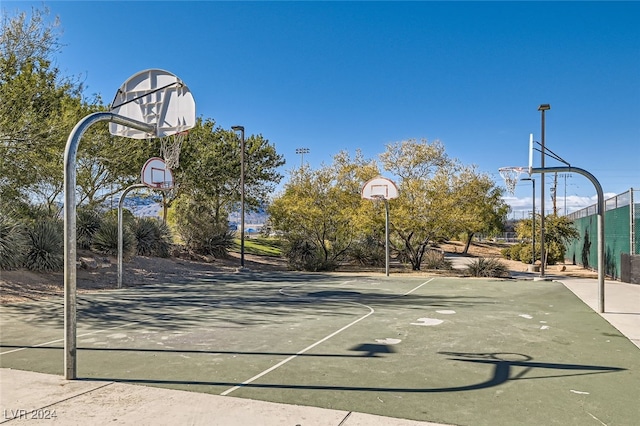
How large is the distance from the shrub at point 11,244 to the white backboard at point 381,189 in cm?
1218

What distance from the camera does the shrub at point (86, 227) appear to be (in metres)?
18.1

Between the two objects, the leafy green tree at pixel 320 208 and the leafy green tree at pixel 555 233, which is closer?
the leafy green tree at pixel 320 208

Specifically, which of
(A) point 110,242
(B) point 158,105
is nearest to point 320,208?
(A) point 110,242

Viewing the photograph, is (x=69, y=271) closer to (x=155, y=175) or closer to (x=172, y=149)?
(x=172, y=149)

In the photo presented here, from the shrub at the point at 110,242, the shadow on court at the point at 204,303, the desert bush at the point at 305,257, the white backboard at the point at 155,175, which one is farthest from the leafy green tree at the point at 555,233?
the shrub at the point at 110,242

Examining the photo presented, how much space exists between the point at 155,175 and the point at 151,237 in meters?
6.65

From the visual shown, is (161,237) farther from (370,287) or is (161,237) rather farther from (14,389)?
(14,389)

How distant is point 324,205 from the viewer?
23.0 m

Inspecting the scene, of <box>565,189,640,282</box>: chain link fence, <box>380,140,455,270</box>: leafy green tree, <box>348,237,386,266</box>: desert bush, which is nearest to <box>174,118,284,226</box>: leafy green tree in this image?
<box>348,237,386,266</box>: desert bush

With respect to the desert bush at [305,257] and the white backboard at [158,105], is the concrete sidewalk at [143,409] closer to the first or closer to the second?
the white backboard at [158,105]

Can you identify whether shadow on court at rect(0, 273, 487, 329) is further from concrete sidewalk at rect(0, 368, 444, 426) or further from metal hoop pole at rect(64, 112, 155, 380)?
concrete sidewalk at rect(0, 368, 444, 426)

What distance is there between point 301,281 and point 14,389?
12268mm

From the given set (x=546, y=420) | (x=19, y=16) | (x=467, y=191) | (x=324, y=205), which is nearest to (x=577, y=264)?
(x=467, y=191)

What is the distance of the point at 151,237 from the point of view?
21328 millimetres
